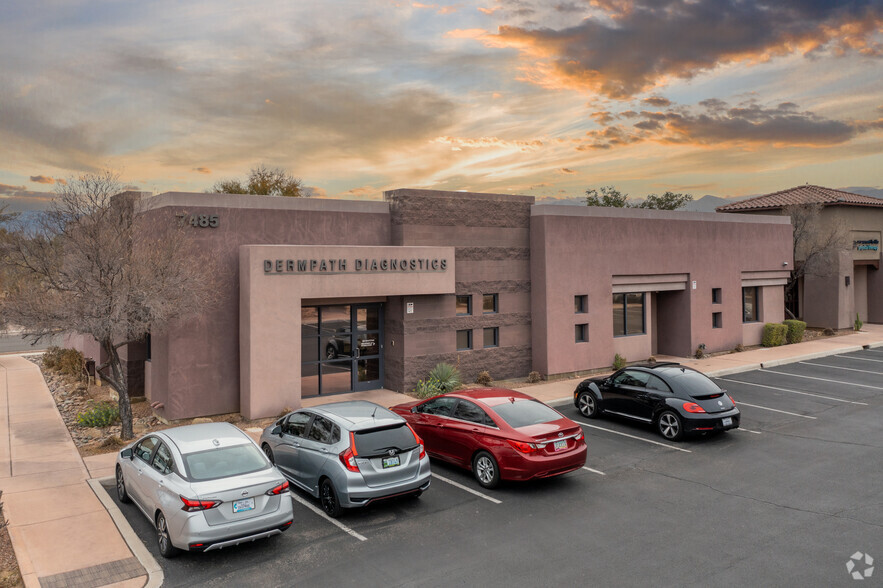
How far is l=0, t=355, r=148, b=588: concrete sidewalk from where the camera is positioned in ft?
25.2

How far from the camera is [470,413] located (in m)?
11.2

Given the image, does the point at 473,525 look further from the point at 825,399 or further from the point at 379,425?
the point at 825,399

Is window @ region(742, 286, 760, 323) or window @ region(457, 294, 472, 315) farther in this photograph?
window @ region(742, 286, 760, 323)

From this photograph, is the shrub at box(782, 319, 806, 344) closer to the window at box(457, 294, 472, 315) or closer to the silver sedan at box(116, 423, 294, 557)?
the window at box(457, 294, 472, 315)

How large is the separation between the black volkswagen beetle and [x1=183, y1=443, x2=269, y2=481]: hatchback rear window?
8.96 m

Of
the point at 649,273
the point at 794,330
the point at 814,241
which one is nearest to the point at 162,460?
the point at 649,273

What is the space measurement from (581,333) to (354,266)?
8703 mm

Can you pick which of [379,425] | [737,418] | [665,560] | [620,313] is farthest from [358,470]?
[620,313]

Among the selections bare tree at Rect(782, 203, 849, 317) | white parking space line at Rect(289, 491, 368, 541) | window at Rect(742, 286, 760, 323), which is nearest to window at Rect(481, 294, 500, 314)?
white parking space line at Rect(289, 491, 368, 541)

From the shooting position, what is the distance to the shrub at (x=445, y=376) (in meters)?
17.7

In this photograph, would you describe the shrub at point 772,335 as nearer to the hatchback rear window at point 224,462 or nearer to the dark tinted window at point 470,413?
the dark tinted window at point 470,413

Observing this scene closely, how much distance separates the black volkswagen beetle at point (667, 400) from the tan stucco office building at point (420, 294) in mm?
4779

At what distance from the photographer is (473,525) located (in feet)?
29.8

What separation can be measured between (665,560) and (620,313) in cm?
1542
